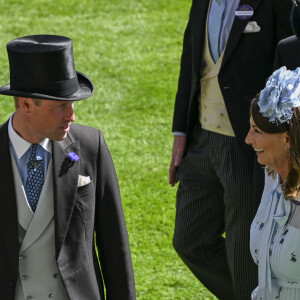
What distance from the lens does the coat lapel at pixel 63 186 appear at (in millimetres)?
4488

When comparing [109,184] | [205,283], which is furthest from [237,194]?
[109,184]

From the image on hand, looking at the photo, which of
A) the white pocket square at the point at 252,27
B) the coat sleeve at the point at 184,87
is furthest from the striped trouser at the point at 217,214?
the white pocket square at the point at 252,27

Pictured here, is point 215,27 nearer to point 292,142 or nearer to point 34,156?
point 292,142

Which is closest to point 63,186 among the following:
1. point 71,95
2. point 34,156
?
point 34,156

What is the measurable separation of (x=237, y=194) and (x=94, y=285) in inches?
51.4

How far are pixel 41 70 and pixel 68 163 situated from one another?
46 cm

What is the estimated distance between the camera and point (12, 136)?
14.7 ft

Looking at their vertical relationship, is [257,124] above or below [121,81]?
above

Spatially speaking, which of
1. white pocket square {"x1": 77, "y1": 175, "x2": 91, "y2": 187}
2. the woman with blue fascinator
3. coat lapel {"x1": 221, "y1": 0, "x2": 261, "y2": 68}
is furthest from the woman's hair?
coat lapel {"x1": 221, "y1": 0, "x2": 261, "y2": 68}

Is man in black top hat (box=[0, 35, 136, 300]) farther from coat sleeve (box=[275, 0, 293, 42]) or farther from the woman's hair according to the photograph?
coat sleeve (box=[275, 0, 293, 42])

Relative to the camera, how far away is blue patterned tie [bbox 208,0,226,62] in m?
5.70

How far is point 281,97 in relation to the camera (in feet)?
14.5

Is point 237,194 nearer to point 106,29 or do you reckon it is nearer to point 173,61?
point 173,61

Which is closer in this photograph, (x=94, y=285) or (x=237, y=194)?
(x=94, y=285)
